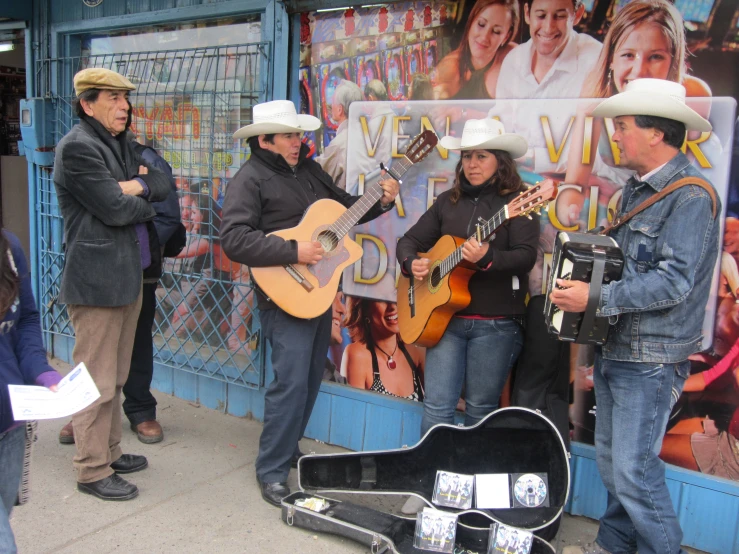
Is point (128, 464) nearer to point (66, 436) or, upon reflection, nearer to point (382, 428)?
point (66, 436)

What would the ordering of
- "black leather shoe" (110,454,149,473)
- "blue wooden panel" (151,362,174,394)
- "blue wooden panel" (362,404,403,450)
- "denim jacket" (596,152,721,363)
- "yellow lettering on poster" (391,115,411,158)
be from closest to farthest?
"denim jacket" (596,152,721,363) < "black leather shoe" (110,454,149,473) < "yellow lettering on poster" (391,115,411,158) < "blue wooden panel" (362,404,403,450) < "blue wooden panel" (151,362,174,394)

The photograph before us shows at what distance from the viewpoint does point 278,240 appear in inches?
129

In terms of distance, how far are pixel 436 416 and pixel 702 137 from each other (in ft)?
5.79

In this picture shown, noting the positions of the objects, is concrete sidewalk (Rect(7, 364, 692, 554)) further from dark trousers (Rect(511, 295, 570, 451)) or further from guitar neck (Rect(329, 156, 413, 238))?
guitar neck (Rect(329, 156, 413, 238))

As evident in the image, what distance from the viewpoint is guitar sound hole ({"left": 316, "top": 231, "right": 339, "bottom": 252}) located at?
3492 millimetres

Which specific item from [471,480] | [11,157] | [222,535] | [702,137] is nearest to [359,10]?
[702,137]

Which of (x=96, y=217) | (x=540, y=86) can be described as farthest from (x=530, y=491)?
(x=96, y=217)

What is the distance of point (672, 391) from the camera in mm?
2607

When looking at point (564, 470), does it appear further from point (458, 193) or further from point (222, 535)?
point (222, 535)

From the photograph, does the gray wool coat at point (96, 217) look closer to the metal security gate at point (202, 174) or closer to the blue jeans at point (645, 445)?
the metal security gate at point (202, 174)

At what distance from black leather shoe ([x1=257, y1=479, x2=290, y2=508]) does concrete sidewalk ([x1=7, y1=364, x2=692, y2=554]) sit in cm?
4

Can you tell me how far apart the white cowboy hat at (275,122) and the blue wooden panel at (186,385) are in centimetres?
202

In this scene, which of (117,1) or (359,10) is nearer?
(359,10)

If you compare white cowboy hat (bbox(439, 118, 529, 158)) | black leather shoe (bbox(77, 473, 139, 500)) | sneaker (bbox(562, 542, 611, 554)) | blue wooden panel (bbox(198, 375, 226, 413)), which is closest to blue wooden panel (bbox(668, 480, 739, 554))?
sneaker (bbox(562, 542, 611, 554))
